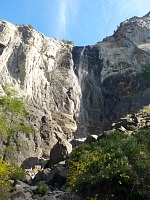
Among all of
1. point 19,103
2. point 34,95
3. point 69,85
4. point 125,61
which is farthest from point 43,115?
point 125,61

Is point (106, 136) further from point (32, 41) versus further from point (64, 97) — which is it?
point (32, 41)

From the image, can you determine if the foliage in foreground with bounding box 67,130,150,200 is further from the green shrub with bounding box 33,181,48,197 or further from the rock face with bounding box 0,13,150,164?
the rock face with bounding box 0,13,150,164

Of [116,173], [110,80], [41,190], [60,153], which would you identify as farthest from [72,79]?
[116,173]

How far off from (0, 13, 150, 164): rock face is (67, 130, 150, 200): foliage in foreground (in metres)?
22.5

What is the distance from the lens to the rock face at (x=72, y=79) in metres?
45.3

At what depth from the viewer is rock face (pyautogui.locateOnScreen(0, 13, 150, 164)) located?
45281mm

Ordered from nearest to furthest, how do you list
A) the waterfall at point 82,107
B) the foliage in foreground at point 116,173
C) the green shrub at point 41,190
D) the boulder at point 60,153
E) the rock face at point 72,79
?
the foliage in foreground at point 116,173 < the green shrub at point 41,190 < the boulder at point 60,153 < the rock face at point 72,79 < the waterfall at point 82,107

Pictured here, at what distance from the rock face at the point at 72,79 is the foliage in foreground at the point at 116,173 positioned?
2255 cm

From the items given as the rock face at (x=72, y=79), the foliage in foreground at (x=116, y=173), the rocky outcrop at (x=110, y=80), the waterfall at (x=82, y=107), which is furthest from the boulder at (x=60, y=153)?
the rocky outcrop at (x=110, y=80)

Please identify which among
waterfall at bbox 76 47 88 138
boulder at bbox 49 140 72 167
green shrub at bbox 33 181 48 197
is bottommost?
green shrub at bbox 33 181 48 197

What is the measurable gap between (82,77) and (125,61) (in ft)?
31.2

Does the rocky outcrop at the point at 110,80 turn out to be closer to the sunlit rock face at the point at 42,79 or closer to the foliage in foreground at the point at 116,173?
the sunlit rock face at the point at 42,79

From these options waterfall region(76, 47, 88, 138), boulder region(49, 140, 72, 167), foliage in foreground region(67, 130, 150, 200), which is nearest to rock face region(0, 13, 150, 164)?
waterfall region(76, 47, 88, 138)

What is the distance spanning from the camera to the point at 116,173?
12617 mm
